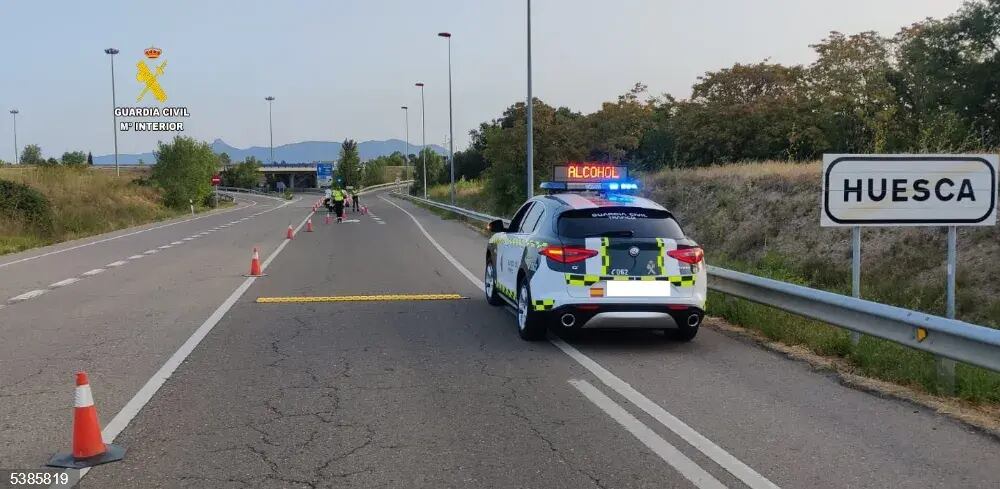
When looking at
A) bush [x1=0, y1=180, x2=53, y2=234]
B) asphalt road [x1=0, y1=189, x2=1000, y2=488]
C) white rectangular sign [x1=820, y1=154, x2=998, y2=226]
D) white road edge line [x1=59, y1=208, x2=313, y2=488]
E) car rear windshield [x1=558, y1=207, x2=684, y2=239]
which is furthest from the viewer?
bush [x1=0, y1=180, x2=53, y2=234]

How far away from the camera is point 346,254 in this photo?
19.5m

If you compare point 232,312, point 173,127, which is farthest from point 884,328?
point 173,127

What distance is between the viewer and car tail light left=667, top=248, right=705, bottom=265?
7910 mm

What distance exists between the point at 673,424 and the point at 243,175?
139802mm

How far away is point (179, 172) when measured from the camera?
59.8 meters

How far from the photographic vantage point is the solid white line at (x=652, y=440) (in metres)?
4.49

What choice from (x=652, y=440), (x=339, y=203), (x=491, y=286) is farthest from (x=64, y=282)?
(x=339, y=203)

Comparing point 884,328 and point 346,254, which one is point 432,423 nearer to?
point 884,328

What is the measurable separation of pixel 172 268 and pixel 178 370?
994 centimetres

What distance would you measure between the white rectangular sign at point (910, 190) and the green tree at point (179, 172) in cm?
5777

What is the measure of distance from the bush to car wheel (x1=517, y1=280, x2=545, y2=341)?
1041 inches

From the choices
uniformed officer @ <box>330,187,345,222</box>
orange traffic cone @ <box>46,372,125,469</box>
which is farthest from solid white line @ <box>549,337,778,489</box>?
uniformed officer @ <box>330,187,345,222</box>

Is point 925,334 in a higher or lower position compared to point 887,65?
lower

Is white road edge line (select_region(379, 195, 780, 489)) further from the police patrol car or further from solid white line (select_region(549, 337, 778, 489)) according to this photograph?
the police patrol car
